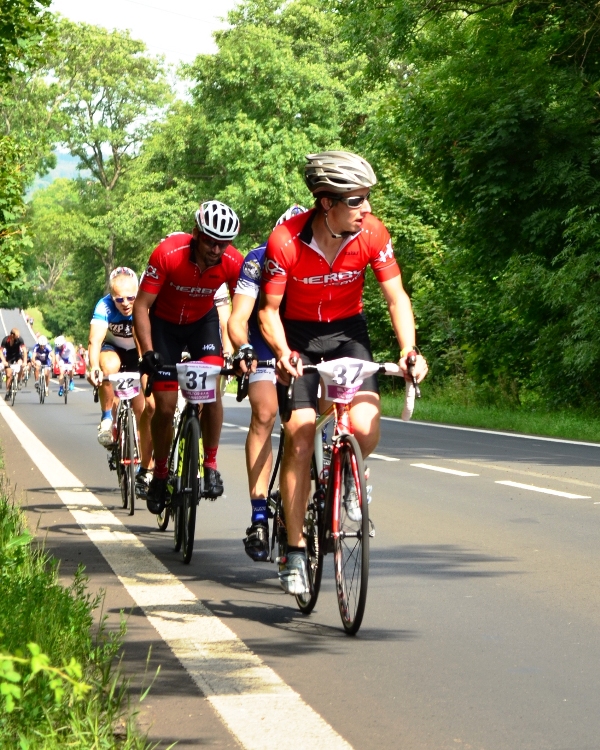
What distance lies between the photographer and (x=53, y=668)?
2863mm

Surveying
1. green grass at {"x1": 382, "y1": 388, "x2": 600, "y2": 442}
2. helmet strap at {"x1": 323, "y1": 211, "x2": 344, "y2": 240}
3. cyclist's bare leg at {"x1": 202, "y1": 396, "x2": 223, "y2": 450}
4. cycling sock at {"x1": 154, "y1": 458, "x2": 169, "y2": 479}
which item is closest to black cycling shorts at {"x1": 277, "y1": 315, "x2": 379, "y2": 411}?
helmet strap at {"x1": 323, "y1": 211, "x2": 344, "y2": 240}

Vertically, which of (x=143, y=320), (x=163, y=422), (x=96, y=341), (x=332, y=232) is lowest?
(x=163, y=422)

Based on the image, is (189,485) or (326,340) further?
(189,485)

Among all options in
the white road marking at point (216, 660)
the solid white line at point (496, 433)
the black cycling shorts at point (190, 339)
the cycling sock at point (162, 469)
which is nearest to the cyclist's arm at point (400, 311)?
the white road marking at point (216, 660)

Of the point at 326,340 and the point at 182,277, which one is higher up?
the point at 182,277

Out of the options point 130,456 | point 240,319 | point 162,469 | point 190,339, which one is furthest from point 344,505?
point 130,456

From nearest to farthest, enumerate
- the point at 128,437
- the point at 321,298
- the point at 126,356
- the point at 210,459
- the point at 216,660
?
the point at 216,660 → the point at 321,298 → the point at 210,459 → the point at 128,437 → the point at 126,356

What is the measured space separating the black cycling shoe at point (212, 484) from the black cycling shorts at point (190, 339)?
781 millimetres

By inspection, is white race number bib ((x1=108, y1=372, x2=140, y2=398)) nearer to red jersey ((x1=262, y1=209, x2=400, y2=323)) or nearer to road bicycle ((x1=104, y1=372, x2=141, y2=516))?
road bicycle ((x1=104, y1=372, x2=141, y2=516))

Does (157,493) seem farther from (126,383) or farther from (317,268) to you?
(317,268)

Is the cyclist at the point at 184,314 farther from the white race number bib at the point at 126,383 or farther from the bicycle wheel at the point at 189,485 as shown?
the white race number bib at the point at 126,383

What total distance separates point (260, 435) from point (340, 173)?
5.61 feet

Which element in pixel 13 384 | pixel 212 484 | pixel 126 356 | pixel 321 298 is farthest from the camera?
pixel 13 384

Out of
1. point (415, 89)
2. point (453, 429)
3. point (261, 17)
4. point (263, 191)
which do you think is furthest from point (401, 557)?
point (261, 17)
